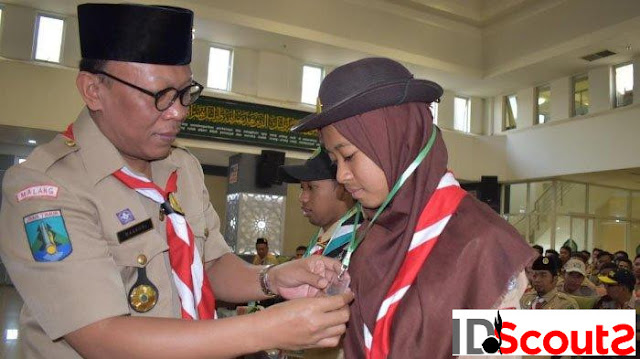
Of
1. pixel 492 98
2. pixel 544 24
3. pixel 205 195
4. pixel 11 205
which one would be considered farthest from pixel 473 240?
pixel 492 98

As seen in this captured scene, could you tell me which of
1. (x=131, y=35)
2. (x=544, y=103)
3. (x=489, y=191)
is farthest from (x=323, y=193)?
(x=544, y=103)

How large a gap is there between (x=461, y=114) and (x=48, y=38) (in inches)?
401

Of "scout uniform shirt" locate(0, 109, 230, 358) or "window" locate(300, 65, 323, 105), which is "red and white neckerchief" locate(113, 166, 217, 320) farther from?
"window" locate(300, 65, 323, 105)

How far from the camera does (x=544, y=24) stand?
11906mm

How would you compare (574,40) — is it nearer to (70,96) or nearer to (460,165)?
(460,165)

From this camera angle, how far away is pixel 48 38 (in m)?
10.4

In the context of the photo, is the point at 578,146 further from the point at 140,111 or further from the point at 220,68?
the point at 140,111

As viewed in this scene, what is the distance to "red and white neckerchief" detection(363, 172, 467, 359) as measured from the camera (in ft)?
4.46

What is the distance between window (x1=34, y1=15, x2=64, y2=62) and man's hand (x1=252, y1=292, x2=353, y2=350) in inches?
421

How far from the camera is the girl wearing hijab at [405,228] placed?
131cm

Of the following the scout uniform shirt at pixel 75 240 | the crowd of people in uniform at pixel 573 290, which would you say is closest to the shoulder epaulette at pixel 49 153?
the scout uniform shirt at pixel 75 240

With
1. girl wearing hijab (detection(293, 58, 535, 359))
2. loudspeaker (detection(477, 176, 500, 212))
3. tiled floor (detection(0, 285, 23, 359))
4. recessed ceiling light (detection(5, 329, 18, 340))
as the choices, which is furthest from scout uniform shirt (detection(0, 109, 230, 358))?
loudspeaker (detection(477, 176, 500, 212))

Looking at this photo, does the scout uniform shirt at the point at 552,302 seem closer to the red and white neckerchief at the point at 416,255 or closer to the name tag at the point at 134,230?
the red and white neckerchief at the point at 416,255

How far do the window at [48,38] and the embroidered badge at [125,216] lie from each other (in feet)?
33.5
